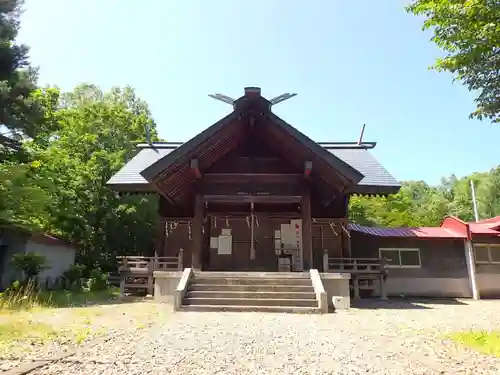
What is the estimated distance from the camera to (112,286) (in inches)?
784

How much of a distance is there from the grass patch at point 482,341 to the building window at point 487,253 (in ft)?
37.6

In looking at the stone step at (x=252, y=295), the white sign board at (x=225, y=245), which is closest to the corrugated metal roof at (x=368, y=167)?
the stone step at (x=252, y=295)

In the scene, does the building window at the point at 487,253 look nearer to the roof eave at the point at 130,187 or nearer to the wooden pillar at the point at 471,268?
the wooden pillar at the point at 471,268

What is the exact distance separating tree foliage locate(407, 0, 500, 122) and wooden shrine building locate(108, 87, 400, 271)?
4226 mm

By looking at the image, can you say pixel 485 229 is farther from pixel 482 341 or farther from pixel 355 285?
pixel 482 341

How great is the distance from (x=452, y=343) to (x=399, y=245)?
452 inches

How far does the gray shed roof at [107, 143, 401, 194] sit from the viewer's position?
1275 centimetres

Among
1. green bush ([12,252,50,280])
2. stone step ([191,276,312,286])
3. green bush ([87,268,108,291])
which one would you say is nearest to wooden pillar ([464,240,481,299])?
stone step ([191,276,312,286])

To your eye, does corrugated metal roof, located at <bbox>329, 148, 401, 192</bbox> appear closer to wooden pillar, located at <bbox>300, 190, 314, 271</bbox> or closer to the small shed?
wooden pillar, located at <bbox>300, 190, 314, 271</bbox>

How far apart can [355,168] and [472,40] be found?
780 cm

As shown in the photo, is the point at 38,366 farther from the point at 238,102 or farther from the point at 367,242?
the point at 367,242

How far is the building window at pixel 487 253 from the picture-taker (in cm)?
1617

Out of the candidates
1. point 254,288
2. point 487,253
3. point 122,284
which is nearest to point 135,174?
point 122,284

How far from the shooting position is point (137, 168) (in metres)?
14.8
